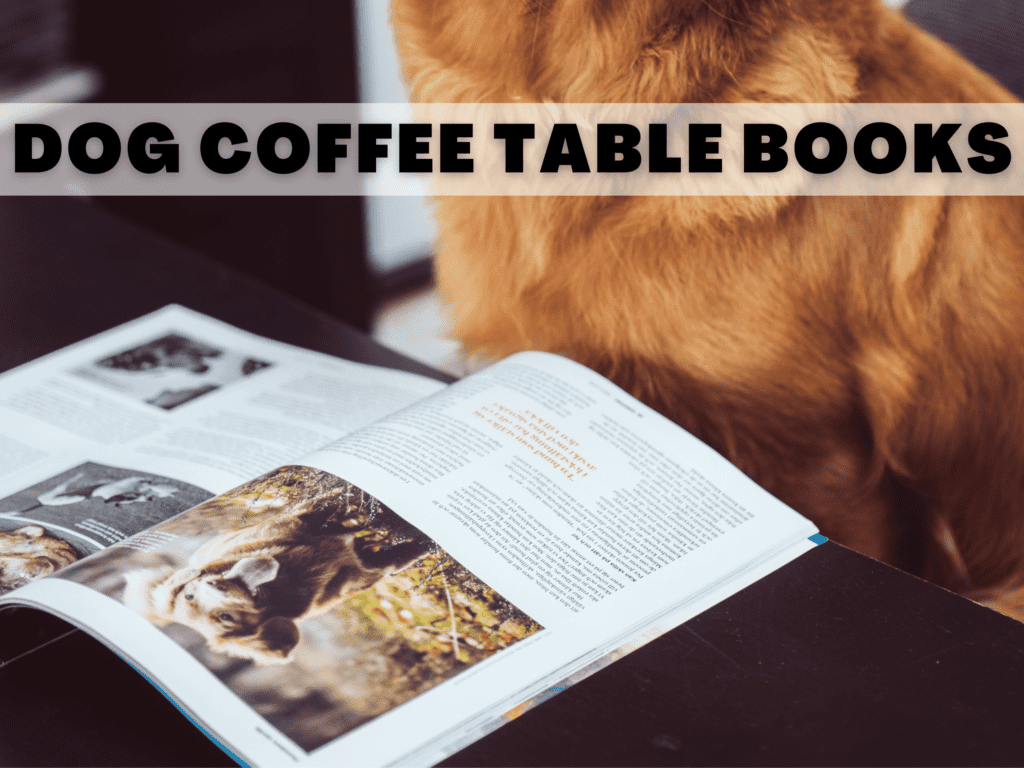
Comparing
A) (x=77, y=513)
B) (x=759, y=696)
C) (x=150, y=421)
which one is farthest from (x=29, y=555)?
(x=759, y=696)

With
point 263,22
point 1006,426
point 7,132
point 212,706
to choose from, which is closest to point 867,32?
point 1006,426

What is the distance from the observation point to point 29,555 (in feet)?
1.79

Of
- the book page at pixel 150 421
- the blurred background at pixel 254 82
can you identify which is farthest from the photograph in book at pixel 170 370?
the blurred background at pixel 254 82

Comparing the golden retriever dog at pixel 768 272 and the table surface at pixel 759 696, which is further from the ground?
the golden retriever dog at pixel 768 272

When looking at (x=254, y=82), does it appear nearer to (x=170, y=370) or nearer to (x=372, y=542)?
(x=170, y=370)

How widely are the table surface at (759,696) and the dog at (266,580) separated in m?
0.05

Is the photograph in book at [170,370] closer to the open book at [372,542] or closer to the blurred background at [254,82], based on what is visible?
the open book at [372,542]

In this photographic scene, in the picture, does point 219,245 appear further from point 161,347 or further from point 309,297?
point 161,347

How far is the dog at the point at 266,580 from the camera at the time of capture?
0.46 meters

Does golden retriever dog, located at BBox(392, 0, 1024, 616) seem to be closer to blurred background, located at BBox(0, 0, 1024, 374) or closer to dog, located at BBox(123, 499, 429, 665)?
dog, located at BBox(123, 499, 429, 665)

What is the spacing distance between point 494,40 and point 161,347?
333 millimetres

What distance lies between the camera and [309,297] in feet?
6.55

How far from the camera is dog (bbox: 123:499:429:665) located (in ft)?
1.51

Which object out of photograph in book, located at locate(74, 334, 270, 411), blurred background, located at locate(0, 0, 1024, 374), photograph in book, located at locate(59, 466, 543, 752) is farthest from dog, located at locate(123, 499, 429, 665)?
blurred background, located at locate(0, 0, 1024, 374)
